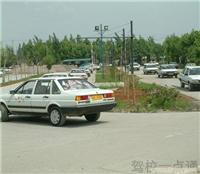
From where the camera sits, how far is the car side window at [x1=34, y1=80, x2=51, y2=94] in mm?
14836

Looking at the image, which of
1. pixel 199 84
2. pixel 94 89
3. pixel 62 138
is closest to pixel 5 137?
pixel 62 138

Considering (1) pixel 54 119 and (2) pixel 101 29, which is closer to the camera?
(1) pixel 54 119

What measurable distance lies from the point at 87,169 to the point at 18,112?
803 centimetres

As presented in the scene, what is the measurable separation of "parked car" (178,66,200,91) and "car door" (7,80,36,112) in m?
16.7

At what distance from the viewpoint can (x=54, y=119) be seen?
46.9 feet

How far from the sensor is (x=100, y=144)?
34.7ft

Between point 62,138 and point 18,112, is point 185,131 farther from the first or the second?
point 18,112

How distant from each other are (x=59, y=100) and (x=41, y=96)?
836 millimetres

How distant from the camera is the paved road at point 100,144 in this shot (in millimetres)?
8477

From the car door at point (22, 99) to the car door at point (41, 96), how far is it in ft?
0.73

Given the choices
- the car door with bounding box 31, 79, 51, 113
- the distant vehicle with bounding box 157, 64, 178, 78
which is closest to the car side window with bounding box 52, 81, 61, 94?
the car door with bounding box 31, 79, 51, 113

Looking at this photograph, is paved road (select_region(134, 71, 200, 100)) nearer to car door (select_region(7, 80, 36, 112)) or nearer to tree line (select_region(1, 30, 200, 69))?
car door (select_region(7, 80, 36, 112))

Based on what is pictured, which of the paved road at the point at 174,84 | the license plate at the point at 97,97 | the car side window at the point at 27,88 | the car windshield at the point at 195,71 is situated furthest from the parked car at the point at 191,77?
the license plate at the point at 97,97

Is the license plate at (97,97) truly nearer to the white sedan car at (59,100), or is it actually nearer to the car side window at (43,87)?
the white sedan car at (59,100)
